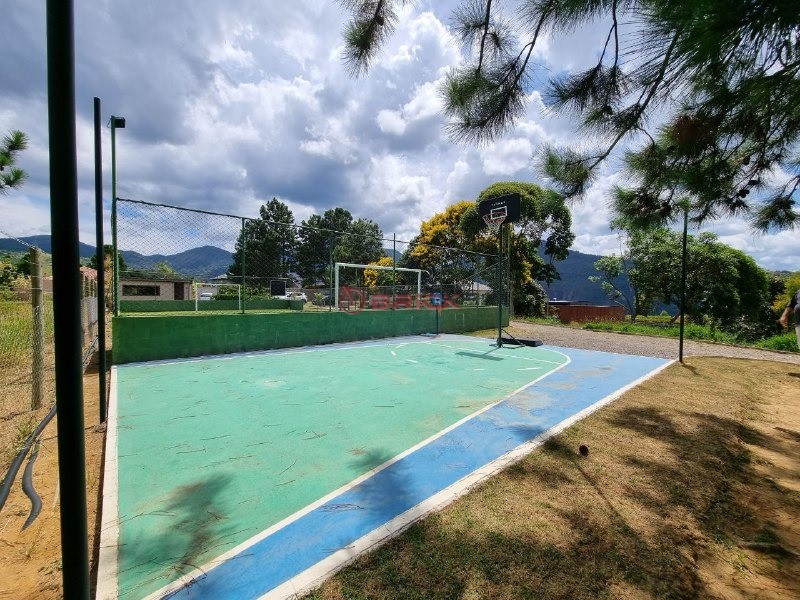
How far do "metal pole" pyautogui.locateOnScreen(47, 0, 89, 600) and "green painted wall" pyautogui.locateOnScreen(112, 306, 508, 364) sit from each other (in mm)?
7240

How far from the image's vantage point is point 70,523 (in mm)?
991

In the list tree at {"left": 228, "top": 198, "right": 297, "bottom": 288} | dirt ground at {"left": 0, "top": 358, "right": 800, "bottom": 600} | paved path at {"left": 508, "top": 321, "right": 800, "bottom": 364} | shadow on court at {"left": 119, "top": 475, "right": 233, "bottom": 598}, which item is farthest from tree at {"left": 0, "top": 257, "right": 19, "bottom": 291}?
paved path at {"left": 508, "top": 321, "right": 800, "bottom": 364}

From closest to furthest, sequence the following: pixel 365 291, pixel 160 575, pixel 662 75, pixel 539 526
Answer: pixel 160 575 → pixel 539 526 → pixel 662 75 → pixel 365 291

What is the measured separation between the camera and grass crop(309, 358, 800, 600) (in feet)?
6.03

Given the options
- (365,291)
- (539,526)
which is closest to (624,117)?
(539,526)

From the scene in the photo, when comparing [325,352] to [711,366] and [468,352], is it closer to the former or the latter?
[468,352]

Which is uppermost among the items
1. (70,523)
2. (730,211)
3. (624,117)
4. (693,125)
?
(624,117)

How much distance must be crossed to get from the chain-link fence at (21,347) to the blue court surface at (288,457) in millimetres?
739

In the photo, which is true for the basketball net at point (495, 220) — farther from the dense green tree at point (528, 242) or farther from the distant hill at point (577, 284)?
the distant hill at point (577, 284)

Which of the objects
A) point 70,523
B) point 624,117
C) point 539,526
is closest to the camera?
point 70,523

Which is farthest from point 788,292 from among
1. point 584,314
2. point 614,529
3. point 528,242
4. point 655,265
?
point 614,529

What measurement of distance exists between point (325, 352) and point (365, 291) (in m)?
4.78

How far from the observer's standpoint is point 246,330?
28.1 ft

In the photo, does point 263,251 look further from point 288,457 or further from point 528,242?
point 528,242
